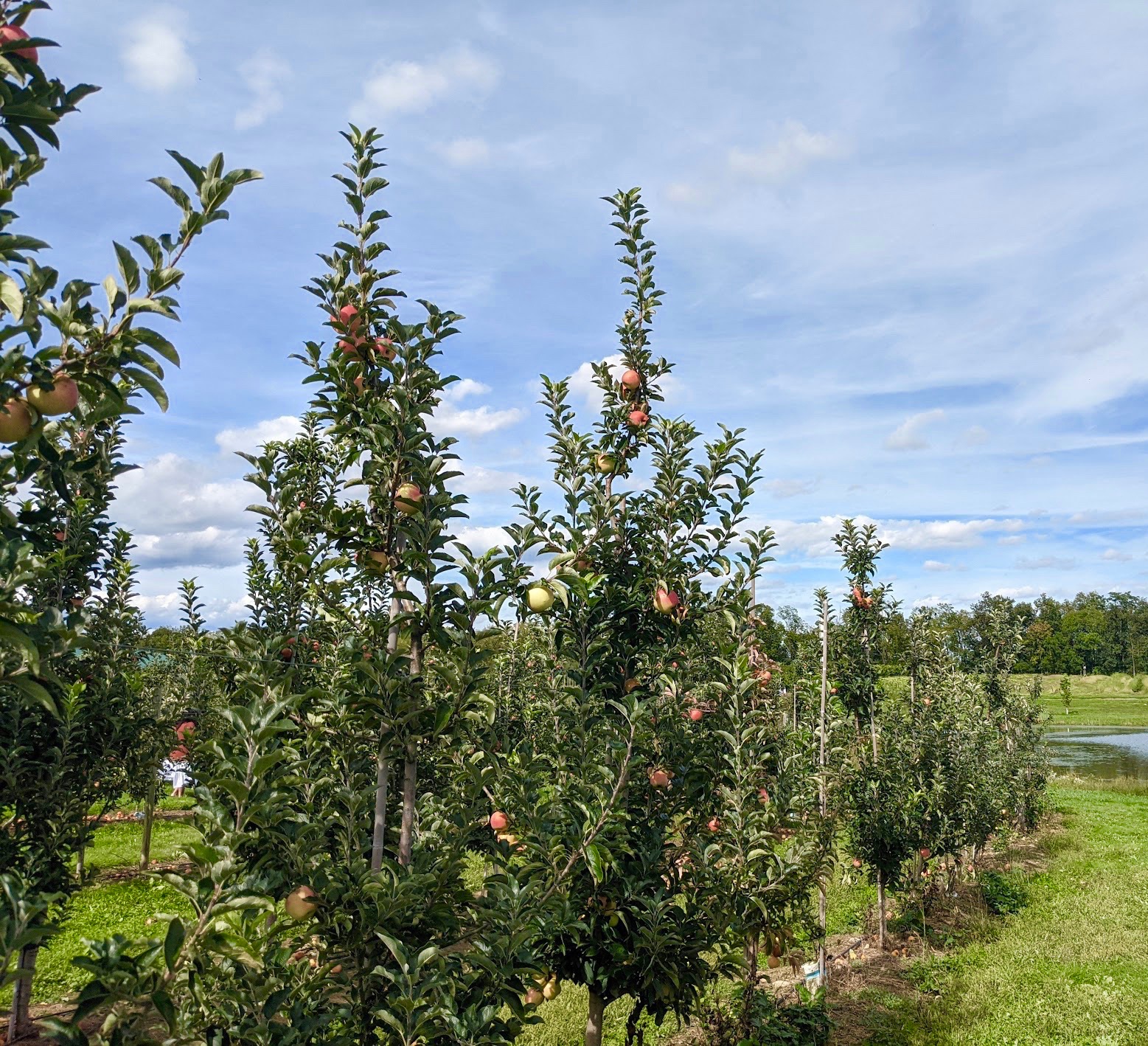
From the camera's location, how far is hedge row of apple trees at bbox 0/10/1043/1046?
2023 millimetres

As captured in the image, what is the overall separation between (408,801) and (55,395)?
6.32 feet

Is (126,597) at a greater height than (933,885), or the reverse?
(126,597)

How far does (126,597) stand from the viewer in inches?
300

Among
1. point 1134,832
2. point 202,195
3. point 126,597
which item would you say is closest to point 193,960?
point 202,195

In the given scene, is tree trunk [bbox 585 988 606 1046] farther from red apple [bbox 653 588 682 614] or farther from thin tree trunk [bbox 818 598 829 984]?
thin tree trunk [bbox 818 598 829 984]

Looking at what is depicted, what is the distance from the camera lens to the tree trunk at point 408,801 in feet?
9.59

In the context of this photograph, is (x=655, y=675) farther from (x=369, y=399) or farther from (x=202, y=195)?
(x=202, y=195)

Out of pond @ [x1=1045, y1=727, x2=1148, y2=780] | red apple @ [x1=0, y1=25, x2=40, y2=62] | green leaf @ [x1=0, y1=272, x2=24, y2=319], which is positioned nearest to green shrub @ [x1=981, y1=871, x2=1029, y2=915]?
pond @ [x1=1045, y1=727, x2=1148, y2=780]

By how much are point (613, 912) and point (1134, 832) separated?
2033cm

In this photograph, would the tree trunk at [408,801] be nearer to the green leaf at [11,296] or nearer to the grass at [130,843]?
the green leaf at [11,296]

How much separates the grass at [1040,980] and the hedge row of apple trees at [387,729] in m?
2.40

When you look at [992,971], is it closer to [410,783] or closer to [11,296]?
[410,783]

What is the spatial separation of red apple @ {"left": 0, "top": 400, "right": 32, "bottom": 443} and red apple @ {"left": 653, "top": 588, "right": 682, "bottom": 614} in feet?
11.0

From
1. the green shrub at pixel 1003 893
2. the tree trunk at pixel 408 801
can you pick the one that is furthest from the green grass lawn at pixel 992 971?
the tree trunk at pixel 408 801
